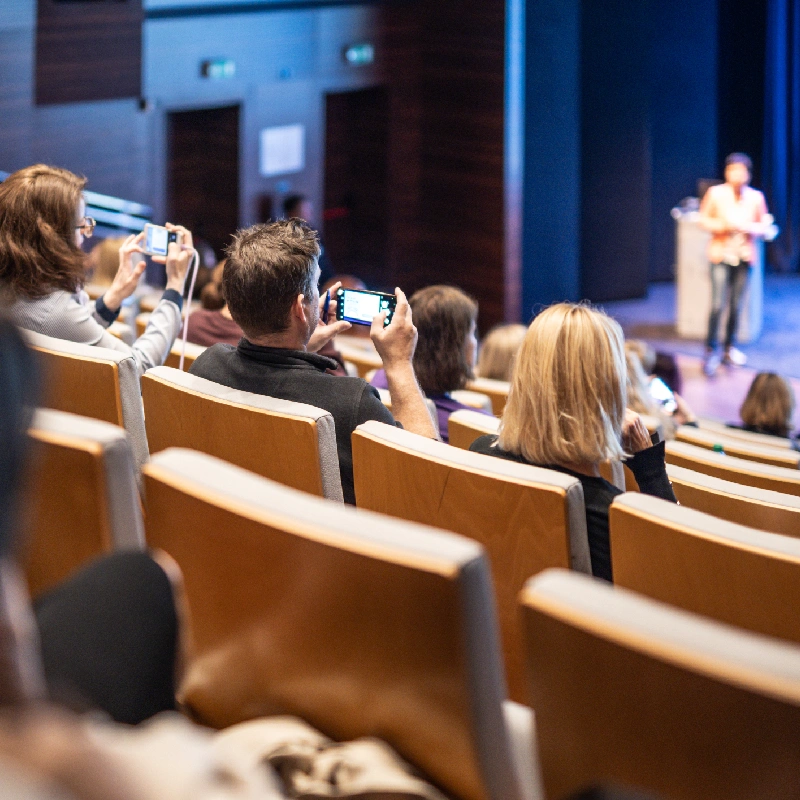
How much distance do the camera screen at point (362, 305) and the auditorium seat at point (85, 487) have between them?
4.50 feet

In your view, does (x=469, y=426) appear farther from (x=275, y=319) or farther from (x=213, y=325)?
(x=213, y=325)

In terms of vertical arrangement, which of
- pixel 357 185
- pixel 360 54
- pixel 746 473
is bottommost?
pixel 746 473

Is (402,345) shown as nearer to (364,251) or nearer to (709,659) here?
(709,659)

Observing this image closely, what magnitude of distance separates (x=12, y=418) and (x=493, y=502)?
47.0 inches

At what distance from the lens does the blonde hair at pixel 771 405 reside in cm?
504

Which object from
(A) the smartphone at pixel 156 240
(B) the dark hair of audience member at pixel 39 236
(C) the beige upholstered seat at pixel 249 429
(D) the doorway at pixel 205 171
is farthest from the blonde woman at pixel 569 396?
(D) the doorway at pixel 205 171

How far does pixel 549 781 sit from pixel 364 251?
30.4ft

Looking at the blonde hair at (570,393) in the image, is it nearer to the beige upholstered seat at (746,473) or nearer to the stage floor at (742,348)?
the beige upholstered seat at (746,473)

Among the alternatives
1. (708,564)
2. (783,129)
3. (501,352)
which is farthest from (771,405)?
(783,129)

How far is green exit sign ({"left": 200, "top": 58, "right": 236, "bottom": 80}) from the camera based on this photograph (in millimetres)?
8508

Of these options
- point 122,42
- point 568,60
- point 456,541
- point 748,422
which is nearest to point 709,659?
point 456,541

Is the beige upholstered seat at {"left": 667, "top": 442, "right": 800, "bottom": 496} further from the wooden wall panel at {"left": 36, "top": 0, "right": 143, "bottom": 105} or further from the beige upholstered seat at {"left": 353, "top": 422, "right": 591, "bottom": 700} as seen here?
the wooden wall panel at {"left": 36, "top": 0, "right": 143, "bottom": 105}

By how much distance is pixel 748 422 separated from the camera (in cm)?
516

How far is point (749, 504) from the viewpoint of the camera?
218 cm
